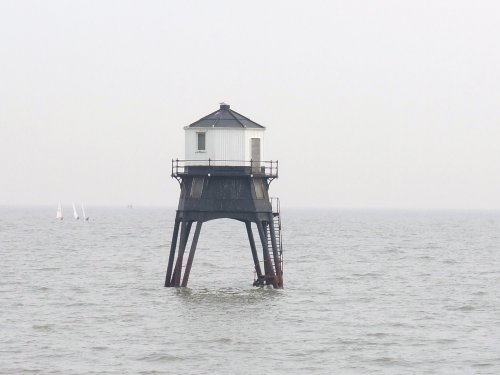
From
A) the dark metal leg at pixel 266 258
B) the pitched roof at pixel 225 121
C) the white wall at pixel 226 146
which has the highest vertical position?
the pitched roof at pixel 225 121

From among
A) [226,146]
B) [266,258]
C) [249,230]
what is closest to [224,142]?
[226,146]

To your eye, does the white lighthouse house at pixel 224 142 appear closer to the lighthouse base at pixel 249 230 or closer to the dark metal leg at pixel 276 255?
the lighthouse base at pixel 249 230

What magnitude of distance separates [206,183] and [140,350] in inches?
487

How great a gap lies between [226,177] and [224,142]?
162 centimetres

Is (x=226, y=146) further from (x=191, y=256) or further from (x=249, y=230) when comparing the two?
(x=191, y=256)

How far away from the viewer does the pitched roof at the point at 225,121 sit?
47.2 metres

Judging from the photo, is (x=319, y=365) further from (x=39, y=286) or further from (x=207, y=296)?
(x=39, y=286)

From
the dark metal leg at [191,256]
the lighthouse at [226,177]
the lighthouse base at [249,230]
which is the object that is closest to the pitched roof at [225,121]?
the lighthouse at [226,177]

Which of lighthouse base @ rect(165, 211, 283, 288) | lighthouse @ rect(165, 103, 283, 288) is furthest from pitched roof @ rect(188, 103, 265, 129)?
lighthouse base @ rect(165, 211, 283, 288)

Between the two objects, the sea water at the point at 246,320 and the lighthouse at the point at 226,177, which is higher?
the lighthouse at the point at 226,177

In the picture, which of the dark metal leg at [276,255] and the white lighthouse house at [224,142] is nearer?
the white lighthouse house at [224,142]

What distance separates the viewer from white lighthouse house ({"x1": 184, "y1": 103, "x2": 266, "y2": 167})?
4681cm

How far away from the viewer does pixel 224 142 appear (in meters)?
47.0

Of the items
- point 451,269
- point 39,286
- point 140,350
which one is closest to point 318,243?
point 451,269
